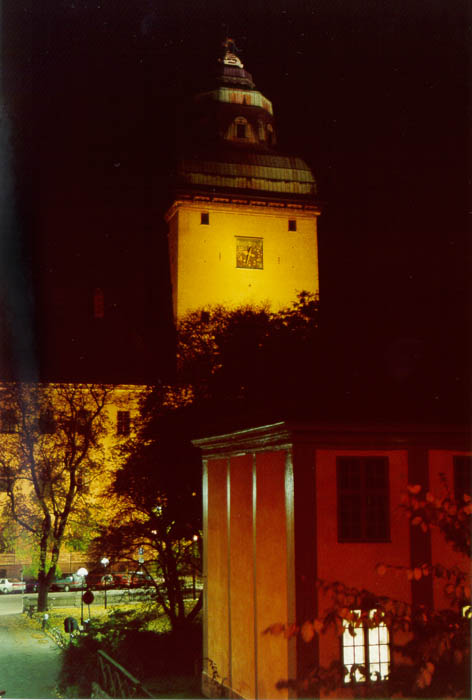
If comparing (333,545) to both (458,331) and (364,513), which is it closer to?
(364,513)

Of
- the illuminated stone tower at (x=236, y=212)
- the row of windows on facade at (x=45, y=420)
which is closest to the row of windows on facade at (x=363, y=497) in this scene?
the row of windows on facade at (x=45, y=420)

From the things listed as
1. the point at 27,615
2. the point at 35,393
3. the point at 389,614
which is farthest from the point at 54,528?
the point at 389,614

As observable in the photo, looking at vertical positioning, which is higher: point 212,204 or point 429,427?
point 212,204

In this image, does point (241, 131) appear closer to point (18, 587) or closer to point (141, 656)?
point (18, 587)

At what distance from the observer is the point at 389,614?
23.0 ft

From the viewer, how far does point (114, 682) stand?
743 inches

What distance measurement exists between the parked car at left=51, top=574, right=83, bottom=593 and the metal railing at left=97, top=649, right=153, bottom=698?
23.8 metres

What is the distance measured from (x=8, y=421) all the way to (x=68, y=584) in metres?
12.0

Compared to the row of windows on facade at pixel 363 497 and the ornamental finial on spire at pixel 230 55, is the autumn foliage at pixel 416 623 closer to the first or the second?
the row of windows on facade at pixel 363 497

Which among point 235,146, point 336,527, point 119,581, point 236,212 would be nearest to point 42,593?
point 119,581

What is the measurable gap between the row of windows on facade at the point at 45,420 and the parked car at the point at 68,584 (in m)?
10.6

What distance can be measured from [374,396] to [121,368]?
33.7 metres

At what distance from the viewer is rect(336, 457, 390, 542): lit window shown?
15.0 metres

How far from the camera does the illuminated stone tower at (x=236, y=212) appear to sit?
46.9m
